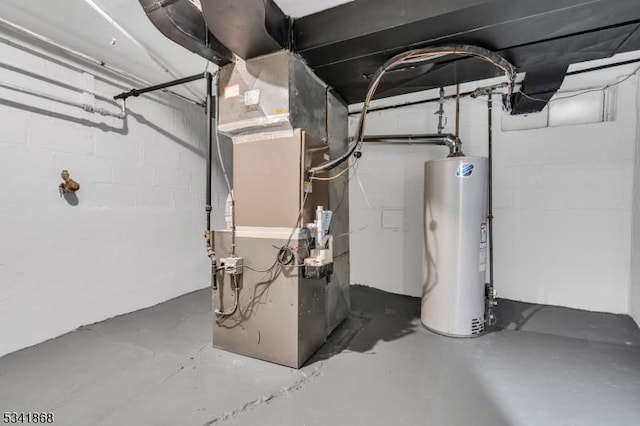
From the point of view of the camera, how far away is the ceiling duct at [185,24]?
1.37 m

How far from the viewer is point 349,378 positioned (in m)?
1.56

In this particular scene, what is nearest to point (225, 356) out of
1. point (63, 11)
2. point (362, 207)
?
point (362, 207)

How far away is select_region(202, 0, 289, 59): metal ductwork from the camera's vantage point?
1.30 metres

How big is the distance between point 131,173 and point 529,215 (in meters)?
3.78

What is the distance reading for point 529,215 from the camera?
2639 millimetres

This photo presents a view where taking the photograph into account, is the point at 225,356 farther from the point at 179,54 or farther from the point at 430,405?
the point at 179,54

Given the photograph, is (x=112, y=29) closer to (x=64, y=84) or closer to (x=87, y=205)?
(x=64, y=84)

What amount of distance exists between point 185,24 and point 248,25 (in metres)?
0.36

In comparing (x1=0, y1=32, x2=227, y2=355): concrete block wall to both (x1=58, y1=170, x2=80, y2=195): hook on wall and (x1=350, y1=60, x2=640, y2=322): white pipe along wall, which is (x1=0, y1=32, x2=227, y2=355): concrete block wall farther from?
(x1=350, y1=60, x2=640, y2=322): white pipe along wall

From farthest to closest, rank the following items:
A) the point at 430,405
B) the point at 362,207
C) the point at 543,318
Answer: the point at 362,207
the point at 543,318
the point at 430,405

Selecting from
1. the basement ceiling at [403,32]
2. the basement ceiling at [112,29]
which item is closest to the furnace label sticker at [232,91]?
the basement ceiling at [403,32]

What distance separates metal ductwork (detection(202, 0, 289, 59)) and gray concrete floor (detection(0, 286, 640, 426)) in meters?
1.89

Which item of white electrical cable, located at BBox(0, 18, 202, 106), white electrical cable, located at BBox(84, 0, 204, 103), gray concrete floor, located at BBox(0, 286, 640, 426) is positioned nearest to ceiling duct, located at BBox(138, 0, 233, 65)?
white electrical cable, located at BBox(84, 0, 204, 103)

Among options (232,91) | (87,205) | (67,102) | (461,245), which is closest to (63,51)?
(67,102)
